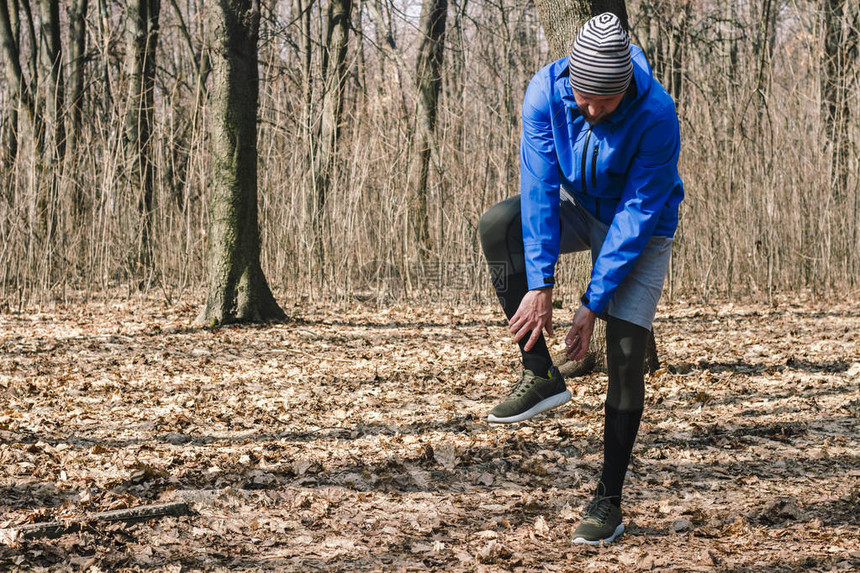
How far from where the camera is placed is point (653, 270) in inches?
102

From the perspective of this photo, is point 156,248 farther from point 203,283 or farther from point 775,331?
point 775,331

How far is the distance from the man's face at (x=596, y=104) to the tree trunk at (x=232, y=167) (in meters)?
5.26

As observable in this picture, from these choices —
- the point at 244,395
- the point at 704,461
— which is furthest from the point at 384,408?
the point at 704,461

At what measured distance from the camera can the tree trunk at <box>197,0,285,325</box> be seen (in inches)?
283

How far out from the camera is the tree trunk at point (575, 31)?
4879mm

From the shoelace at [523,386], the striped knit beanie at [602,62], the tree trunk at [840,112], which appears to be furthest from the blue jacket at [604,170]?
the tree trunk at [840,112]

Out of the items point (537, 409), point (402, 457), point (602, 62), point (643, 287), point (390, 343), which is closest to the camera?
point (602, 62)

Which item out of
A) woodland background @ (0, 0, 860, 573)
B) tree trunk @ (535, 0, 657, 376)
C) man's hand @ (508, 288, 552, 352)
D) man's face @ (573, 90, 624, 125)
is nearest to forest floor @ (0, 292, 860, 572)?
woodland background @ (0, 0, 860, 573)

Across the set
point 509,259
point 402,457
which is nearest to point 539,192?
point 509,259

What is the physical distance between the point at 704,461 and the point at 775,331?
3.83 meters

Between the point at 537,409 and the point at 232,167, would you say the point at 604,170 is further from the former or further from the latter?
the point at 232,167

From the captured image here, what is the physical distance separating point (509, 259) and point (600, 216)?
38 cm

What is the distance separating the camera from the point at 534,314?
2.71 meters

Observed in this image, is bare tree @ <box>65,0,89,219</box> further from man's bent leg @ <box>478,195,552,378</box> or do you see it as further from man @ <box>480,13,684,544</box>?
man @ <box>480,13,684,544</box>
